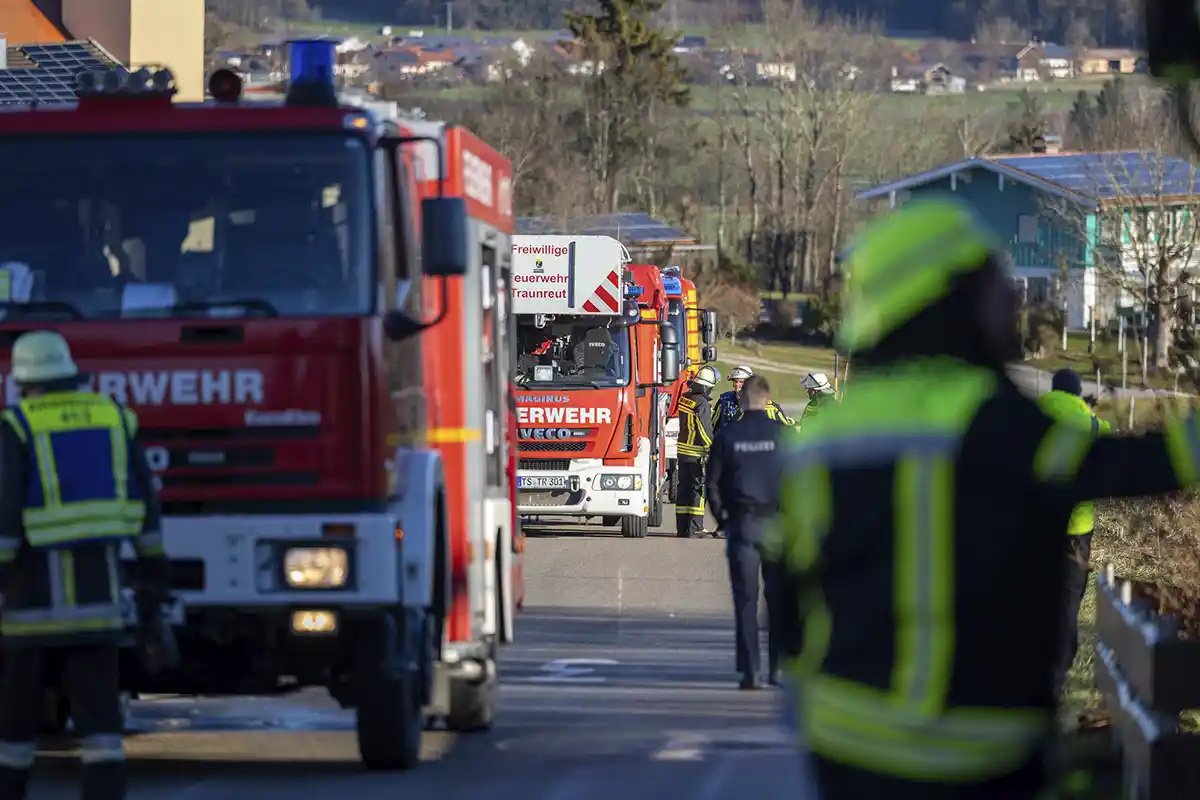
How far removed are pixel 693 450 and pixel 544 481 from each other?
5.37ft

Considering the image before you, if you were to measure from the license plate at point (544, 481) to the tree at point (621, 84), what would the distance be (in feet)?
181

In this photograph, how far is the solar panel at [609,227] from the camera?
2219 inches

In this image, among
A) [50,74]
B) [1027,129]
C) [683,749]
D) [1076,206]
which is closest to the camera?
[683,749]

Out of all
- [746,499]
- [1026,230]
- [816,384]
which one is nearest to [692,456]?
[816,384]

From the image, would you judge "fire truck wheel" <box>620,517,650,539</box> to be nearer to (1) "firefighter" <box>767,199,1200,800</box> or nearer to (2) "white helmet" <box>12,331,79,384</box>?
(2) "white helmet" <box>12,331,79,384</box>

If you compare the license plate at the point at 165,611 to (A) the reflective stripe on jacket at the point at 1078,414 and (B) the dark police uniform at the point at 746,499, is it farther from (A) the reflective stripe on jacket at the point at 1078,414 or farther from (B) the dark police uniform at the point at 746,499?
(A) the reflective stripe on jacket at the point at 1078,414

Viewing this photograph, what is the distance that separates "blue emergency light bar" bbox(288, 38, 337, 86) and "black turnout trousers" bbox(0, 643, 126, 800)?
2736 millimetres

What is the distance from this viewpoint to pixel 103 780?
7398 millimetres

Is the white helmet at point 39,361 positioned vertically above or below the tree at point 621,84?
below

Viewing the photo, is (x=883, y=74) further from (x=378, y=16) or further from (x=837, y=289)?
(x=378, y=16)

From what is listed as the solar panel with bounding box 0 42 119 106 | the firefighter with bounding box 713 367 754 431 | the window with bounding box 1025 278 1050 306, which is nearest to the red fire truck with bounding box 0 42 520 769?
the firefighter with bounding box 713 367 754 431

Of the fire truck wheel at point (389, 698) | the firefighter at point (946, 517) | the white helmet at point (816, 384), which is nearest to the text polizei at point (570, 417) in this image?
the white helmet at point (816, 384)

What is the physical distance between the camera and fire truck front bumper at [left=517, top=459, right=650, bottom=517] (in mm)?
22828

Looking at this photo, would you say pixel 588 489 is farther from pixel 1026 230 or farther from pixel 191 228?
pixel 1026 230
